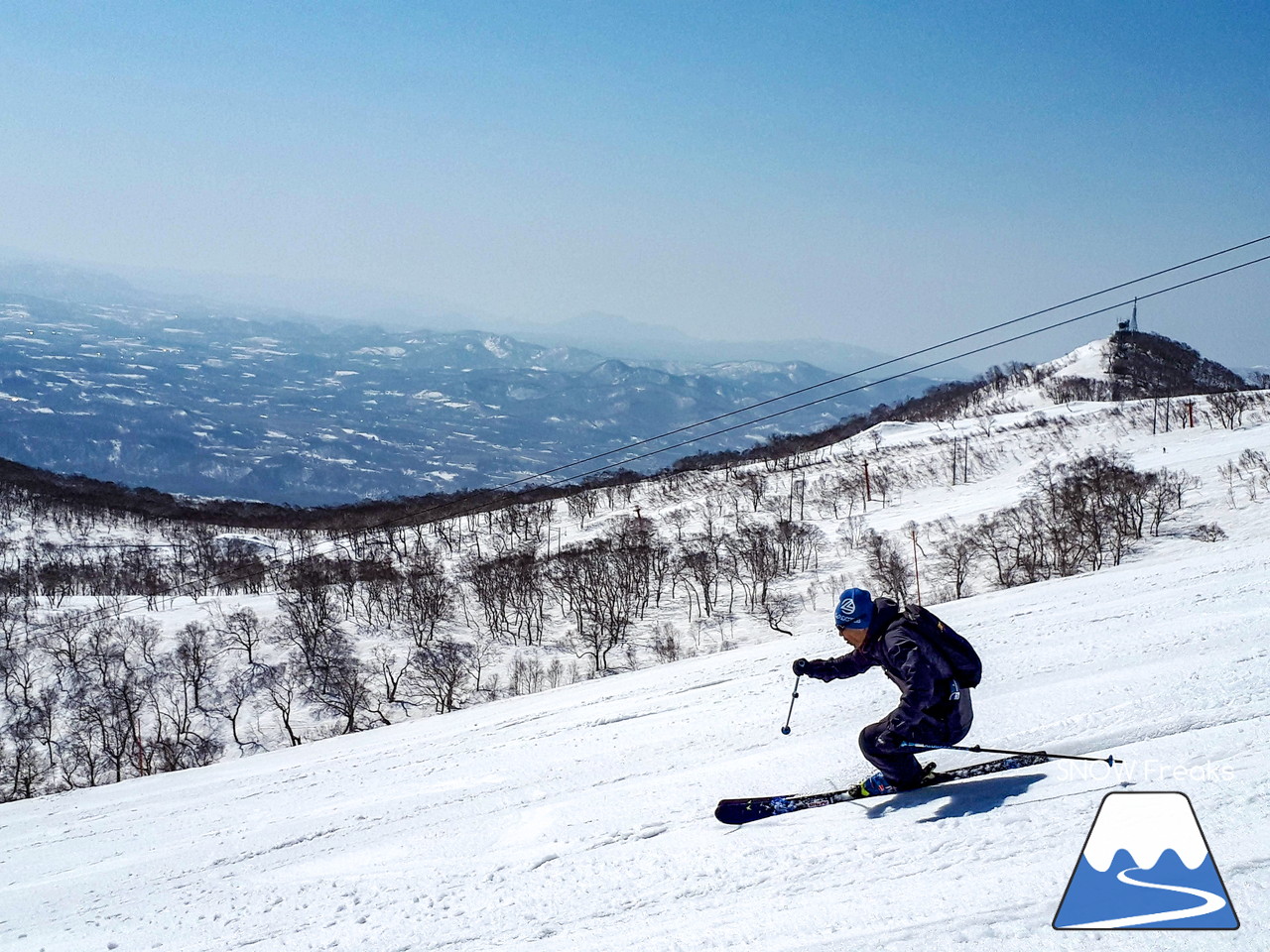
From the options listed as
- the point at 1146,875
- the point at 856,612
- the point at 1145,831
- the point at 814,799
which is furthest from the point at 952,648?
the point at 1146,875

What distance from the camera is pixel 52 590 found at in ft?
330

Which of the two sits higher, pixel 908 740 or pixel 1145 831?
pixel 908 740

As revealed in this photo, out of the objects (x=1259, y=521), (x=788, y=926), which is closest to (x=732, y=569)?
(x=1259, y=521)

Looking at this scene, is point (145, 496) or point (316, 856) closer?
point (316, 856)

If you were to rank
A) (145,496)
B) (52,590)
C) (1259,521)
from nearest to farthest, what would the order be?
(1259,521) → (52,590) → (145,496)

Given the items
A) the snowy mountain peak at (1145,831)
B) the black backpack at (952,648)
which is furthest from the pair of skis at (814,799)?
the snowy mountain peak at (1145,831)

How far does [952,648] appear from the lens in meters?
5.97

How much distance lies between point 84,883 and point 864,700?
926cm

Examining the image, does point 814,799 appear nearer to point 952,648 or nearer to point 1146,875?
point 952,648

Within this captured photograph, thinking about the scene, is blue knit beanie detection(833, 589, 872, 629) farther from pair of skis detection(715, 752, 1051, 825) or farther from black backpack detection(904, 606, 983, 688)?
→ pair of skis detection(715, 752, 1051, 825)

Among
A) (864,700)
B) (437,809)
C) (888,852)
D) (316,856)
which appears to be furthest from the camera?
(864,700)

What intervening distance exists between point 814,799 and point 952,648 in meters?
1.78

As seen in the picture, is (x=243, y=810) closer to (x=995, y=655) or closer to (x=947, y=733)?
(x=947, y=733)

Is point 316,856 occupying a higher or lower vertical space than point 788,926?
lower
